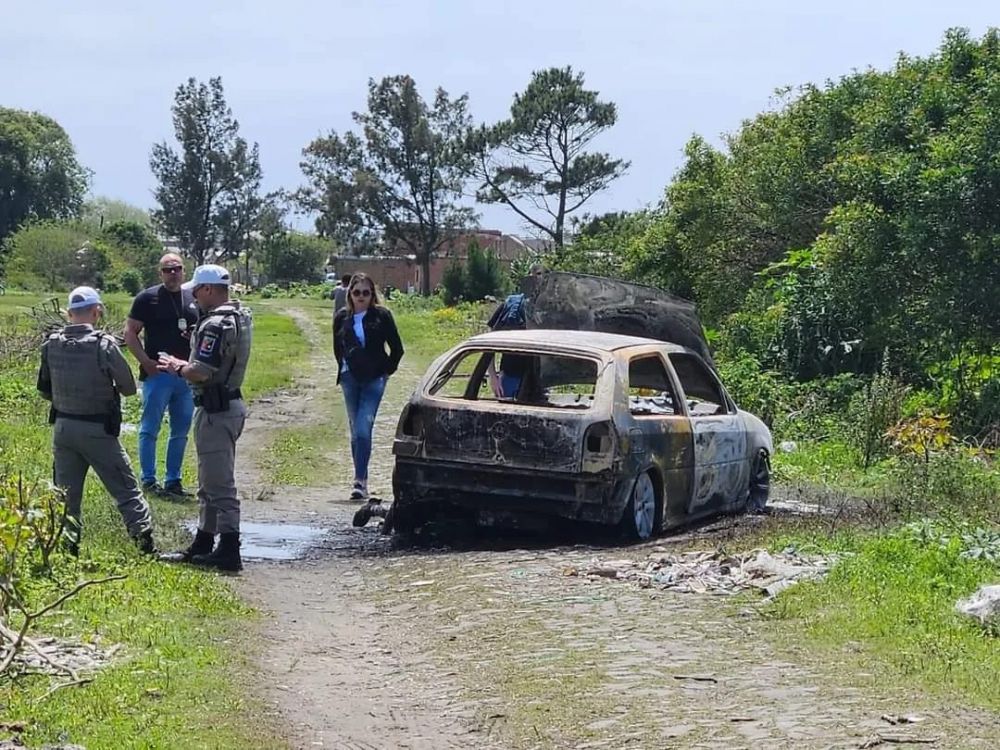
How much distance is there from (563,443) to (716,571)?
145 centimetres

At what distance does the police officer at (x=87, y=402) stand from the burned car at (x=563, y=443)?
1.98 metres

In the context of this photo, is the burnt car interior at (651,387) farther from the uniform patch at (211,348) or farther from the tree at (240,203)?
the tree at (240,203)

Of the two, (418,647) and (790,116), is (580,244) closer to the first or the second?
(790,116)

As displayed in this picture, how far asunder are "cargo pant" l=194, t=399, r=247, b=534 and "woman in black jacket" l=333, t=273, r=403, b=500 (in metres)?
3.31

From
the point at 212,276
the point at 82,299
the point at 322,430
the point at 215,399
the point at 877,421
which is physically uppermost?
the point at 212,276

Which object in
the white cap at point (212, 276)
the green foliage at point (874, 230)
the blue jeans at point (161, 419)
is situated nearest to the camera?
the white cap at point (212, 276)

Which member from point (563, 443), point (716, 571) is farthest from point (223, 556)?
point (716, 571)

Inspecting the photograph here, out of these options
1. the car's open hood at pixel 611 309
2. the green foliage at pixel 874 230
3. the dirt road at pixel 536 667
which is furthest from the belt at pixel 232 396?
the green foliage at pixel 874 230

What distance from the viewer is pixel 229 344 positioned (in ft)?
28.4

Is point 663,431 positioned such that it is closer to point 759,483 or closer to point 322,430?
point 759,483

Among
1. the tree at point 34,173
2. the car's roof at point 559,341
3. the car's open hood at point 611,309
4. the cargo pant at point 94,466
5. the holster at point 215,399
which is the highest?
the tree at point 34,173

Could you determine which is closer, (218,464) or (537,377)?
(218,464)

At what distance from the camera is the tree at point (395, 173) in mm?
85000

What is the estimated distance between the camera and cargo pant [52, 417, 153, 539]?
8.62m
